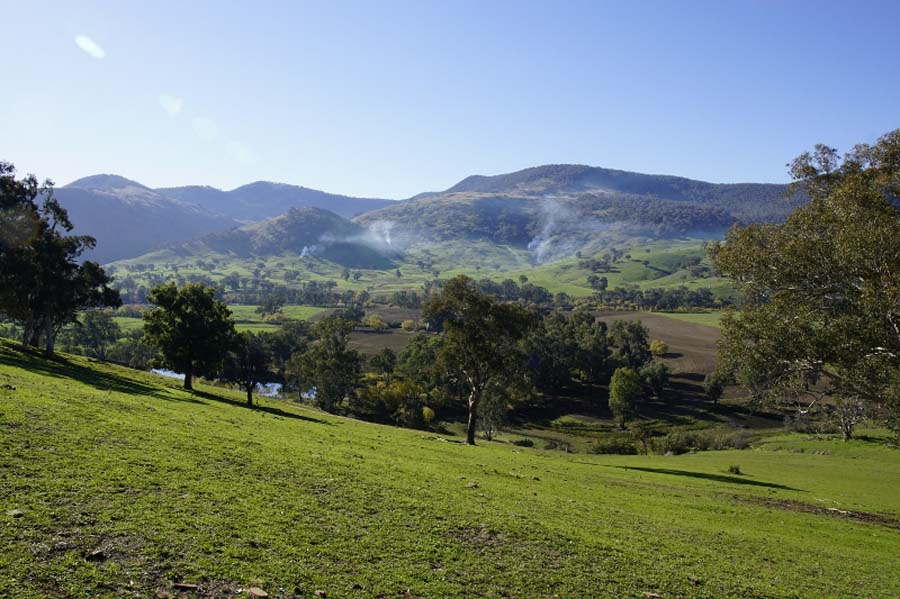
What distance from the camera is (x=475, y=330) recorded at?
58.1 meters

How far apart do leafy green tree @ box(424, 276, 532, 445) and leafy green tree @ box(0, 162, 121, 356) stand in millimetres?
39959

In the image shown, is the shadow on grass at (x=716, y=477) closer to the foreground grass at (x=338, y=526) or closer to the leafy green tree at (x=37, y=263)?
the foreground grass at (x=338, y=526)

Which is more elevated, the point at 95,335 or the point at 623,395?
the point at 623,395

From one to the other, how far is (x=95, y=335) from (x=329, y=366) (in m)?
92.8

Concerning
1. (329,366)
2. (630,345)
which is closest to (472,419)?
(329,366)

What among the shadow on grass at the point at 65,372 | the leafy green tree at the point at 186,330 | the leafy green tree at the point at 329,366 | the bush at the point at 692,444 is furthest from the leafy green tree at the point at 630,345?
the shadow on grass at the point at 65,372

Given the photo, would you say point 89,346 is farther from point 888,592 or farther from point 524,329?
point 888,592

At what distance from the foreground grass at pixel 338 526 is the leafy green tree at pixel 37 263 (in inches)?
1222

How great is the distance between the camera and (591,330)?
188375 millimetres

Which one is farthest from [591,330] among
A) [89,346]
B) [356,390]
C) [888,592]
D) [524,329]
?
[888,592]

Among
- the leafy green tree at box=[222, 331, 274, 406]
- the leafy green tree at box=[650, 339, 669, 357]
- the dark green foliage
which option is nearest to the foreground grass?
the leafy green tree at box=[222, 331, 274, 406]

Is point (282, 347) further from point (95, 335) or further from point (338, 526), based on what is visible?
point (338, 526)

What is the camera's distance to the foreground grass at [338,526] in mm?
12539

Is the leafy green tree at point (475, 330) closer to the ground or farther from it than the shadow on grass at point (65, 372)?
farther from it
